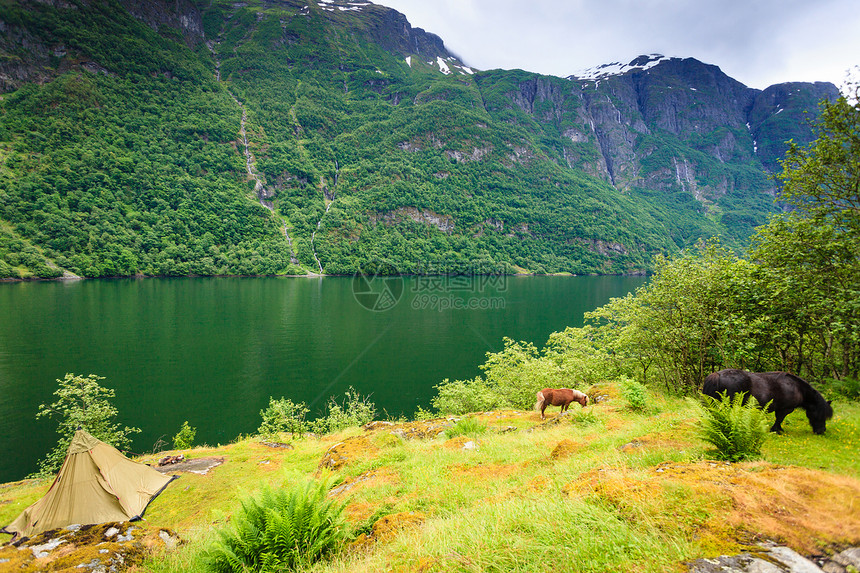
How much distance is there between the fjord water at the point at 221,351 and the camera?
27.8 metres

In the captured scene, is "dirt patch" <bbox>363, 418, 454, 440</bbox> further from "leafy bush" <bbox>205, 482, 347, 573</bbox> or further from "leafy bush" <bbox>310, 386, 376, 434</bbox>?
"leafy bush" <bbox>310, 386, 376, 434</bbox>

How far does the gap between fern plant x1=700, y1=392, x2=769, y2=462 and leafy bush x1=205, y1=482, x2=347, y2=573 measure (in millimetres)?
6472

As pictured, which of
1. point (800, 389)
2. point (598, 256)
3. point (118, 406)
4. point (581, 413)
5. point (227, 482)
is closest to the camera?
point (800, 389)

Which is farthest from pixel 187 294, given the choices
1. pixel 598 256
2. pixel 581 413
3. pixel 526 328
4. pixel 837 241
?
pixel 598 256

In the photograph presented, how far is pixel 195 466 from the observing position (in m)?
13.9

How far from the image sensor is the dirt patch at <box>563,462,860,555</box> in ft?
10.1

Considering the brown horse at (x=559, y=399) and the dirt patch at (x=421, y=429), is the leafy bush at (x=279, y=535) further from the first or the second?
the brown horse at (x=559, y=399)

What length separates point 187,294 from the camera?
85.9 m

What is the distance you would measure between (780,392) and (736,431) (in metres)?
2.39

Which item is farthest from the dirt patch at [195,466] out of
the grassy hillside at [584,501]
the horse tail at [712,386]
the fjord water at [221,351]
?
the horse tail at [712,386]

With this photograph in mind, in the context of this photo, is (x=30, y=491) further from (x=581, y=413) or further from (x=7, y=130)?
(x=7, y=130)

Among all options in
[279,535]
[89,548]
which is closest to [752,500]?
[279,535]

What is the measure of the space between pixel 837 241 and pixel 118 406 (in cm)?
4312

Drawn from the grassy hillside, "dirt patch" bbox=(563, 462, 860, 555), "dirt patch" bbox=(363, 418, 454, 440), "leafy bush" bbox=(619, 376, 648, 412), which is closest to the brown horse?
"leafy bush" bbox=(619, 376, 648, 412)
